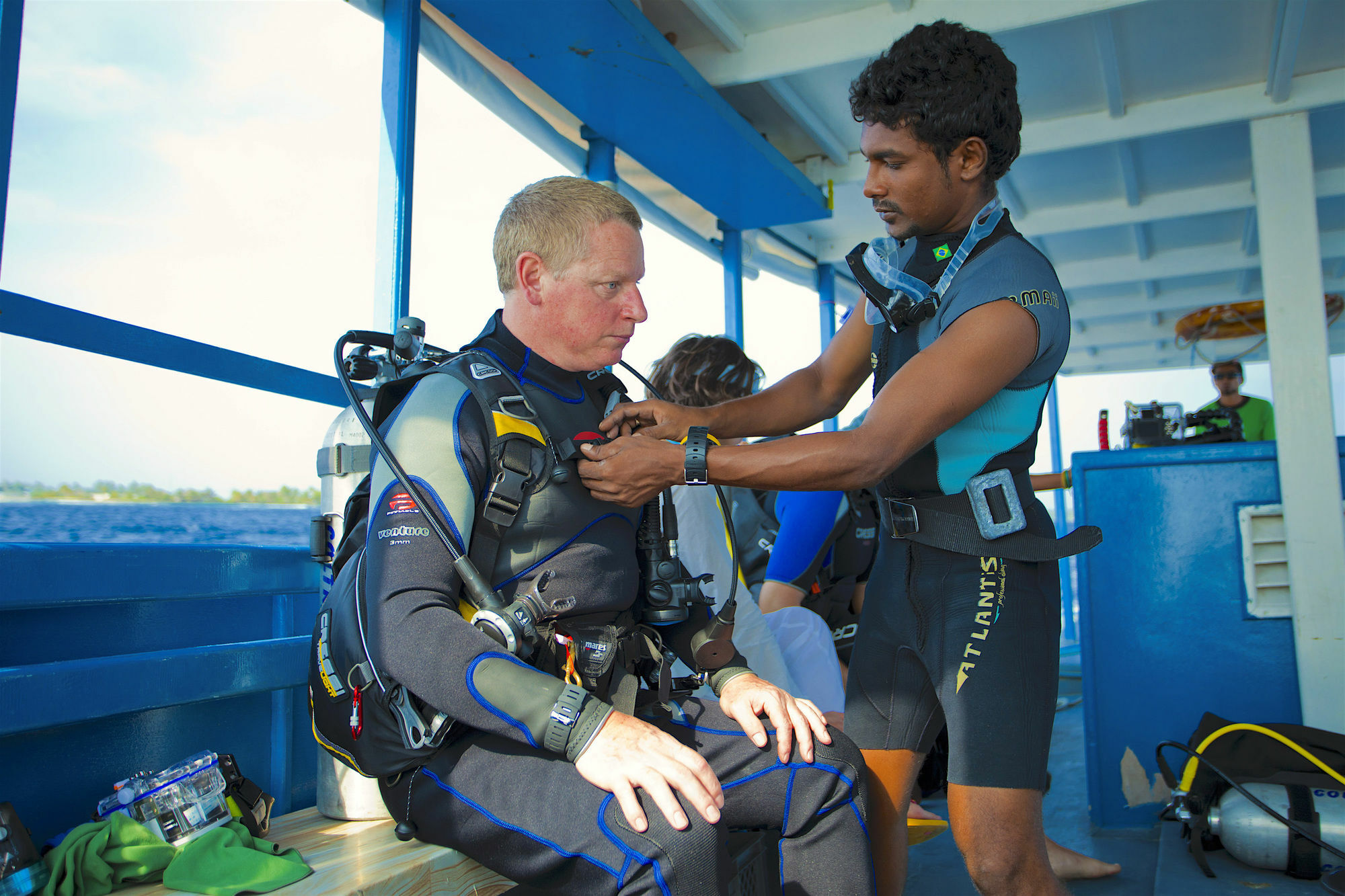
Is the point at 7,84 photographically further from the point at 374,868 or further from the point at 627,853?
the point at 627,853

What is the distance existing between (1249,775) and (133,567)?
124 inches

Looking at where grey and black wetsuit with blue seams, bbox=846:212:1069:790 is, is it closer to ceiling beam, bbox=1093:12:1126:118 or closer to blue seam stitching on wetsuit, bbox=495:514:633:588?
blue seam stitching on wetsuit, bbox=495:514:633:588

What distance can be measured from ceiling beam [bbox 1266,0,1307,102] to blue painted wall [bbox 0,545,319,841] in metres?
4.23

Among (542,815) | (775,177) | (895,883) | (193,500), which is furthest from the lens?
(193,500)

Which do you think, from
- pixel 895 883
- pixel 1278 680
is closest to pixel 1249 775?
pixel 1278 680

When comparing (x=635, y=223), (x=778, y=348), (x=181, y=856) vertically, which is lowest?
(x=181, y=856)

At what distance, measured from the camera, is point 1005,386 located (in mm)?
1538

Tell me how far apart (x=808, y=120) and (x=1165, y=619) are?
3230 millimetres

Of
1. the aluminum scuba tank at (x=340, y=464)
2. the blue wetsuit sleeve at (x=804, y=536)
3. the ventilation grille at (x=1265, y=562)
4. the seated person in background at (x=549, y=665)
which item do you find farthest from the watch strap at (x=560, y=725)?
the ventilation grille at (x=1265, y=562)

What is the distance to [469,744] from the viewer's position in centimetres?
132

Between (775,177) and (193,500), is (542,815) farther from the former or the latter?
(193,500)

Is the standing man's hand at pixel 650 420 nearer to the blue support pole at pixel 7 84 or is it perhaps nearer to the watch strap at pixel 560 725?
the watch strap at pixel 560 725

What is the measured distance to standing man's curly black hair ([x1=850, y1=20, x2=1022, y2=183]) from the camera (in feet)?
5.09

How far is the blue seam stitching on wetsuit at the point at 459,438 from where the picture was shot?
1362 mm
